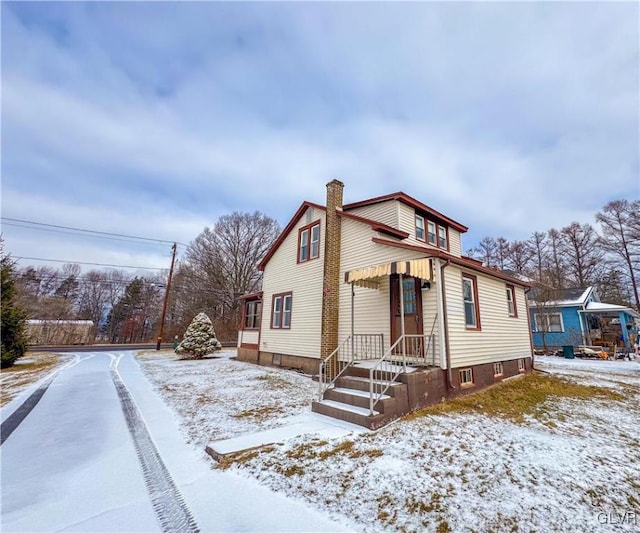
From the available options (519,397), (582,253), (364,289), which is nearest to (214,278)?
(364,289)

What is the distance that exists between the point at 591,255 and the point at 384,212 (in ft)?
93.3

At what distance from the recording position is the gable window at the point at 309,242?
12.1 m

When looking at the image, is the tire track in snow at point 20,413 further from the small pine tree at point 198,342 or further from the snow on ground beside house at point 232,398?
the small pine tree at point 198,342

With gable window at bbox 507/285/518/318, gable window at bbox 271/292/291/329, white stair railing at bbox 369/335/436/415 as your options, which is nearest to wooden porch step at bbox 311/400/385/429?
white stair railing at bbox 369/335/436/415

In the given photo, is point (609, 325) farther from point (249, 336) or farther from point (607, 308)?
point (249, 336)

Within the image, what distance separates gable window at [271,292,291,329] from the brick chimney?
9.51ft

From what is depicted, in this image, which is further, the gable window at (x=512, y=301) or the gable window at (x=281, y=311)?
the gable window at (x=281, y=311)

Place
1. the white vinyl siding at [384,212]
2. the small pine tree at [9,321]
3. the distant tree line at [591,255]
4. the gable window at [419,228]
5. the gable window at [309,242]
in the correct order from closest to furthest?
the white vinyl siding at [384,212] → the gable window at [419,228] → the gable window at [309,242] → the small pine tree at [9,321] → the distant tree line at [591,255]

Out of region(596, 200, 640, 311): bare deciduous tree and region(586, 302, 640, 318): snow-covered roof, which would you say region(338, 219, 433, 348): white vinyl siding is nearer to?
region(586, 302, 640, 318): snow-covered roof

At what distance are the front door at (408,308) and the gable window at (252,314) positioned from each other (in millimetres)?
8529

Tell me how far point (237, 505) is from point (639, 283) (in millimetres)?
35725

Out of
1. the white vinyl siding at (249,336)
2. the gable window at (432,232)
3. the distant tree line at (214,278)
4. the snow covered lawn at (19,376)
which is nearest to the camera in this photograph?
the snow covered lawn at (19,376)

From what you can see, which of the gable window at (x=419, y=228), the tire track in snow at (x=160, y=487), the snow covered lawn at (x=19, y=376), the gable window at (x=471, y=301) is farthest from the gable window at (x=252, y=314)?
the gable window at (x=471, y=301)

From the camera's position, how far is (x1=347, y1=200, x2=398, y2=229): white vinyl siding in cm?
1054
